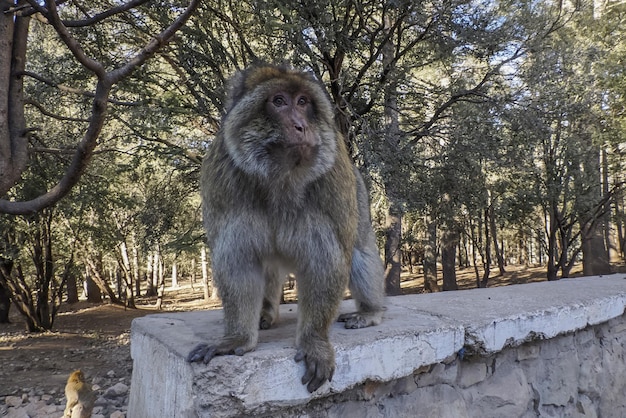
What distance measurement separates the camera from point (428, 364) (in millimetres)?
2207

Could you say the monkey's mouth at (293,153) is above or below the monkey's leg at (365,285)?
above

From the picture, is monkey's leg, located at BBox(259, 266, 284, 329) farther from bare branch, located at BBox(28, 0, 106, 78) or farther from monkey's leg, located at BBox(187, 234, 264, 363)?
bare branch, located at BBox(28, 0, 106, 78)

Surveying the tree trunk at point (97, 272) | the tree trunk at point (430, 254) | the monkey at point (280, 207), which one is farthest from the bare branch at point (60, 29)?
the tree trunk at point (97, 272)

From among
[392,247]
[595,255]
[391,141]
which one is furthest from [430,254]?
[391,141]

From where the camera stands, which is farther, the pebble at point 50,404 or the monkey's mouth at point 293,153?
the pebble at point 50,404

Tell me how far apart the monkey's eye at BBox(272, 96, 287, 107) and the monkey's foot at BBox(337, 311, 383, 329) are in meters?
1.14

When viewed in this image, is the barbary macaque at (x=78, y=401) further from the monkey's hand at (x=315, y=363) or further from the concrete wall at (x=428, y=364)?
the monkey's hand at (x=315, y=363)

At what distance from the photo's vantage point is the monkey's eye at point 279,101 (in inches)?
77.4

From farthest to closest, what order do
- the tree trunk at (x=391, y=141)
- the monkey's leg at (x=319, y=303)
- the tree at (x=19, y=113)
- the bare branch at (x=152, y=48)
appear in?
the tree trunk at (x=391, y=141) < the tree at (x=19, y=113) < the bare branch at (x=152, y=48) < the monkey's leg at (x=319, y=303)

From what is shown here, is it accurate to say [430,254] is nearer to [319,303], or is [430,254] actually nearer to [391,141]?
[391,141]

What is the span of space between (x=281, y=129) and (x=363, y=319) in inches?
42.5

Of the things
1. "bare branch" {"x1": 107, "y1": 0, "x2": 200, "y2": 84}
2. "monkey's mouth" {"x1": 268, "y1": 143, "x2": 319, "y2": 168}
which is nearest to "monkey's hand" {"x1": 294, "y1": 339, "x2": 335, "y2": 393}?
"monkey's mouth" {"x1": 268, "y1": 143, "x2": 319, "y2": 168}

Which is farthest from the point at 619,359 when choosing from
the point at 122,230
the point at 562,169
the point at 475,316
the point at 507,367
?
the point at 122,230

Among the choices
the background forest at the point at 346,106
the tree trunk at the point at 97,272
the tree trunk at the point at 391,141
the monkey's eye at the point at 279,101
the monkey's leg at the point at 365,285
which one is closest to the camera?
the monkey's eye at the point at 279,101
